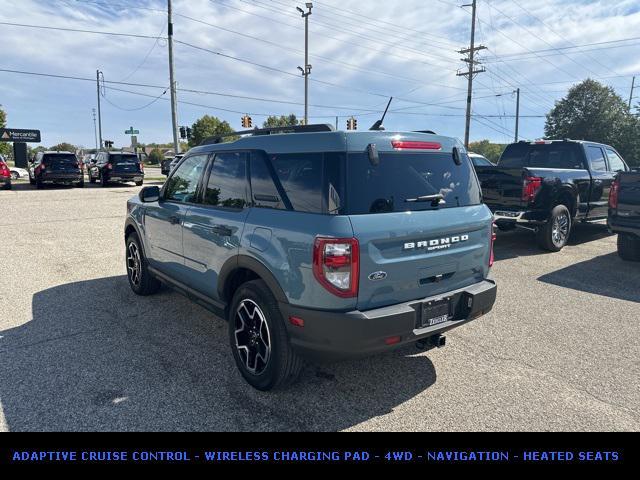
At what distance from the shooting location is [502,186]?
7.88m

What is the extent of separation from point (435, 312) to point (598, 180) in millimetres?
7837

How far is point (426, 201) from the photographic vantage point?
10.1 feet

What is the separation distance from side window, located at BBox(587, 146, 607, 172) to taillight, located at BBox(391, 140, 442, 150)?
7214 millimetres

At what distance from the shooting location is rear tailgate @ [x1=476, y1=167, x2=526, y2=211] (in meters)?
7.62

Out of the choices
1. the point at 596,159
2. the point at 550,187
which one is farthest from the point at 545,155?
the point at 550,187

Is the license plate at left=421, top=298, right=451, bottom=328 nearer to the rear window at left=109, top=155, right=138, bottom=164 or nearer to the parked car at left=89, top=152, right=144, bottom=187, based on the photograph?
the parked car at left=89, top=152, right=144, bottom=187

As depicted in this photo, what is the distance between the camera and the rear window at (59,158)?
68.6ft

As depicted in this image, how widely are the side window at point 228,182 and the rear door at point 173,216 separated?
256mm

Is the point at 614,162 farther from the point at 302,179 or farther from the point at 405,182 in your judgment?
the point at 302,179

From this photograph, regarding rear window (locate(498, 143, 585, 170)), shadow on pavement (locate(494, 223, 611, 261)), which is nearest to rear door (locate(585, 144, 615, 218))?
rear window (locate(498, 143, 585, 170))

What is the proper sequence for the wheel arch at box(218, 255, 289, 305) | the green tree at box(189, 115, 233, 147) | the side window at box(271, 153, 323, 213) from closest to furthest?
the side window at box(271, 153, 323, 213) → the wheel arch at box(218, 255, 289, 305) → the green tree at box(189, 115, 233, 147)

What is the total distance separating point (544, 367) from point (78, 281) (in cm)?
587

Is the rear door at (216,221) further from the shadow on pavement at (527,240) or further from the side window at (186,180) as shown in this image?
the shadow on pavement at (527,240)
